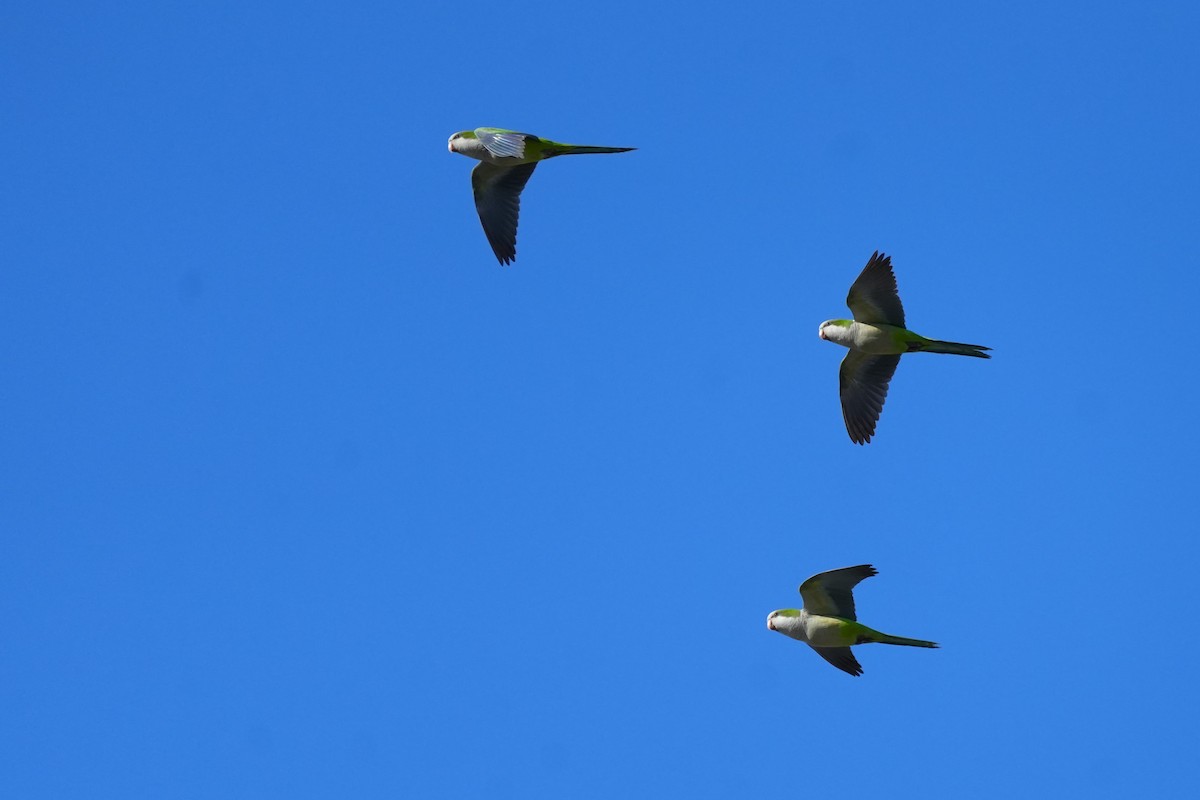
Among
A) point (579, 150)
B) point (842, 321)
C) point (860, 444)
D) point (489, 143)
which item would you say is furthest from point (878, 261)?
point (489, 143)

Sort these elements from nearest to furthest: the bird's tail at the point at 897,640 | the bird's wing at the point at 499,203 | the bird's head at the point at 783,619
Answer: the bird's tail at the point at 897,640, the bird's head at the point at 783,619, the bird's wing at the point at 499,203

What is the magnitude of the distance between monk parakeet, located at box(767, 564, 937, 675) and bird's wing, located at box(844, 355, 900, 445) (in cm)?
334

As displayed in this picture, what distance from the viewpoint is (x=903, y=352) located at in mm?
20484

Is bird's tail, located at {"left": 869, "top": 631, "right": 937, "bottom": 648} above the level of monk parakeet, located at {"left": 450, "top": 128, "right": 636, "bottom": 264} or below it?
below

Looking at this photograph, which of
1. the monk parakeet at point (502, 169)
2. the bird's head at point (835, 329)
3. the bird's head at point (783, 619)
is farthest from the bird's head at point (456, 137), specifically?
the bird's head at point (783, 619)

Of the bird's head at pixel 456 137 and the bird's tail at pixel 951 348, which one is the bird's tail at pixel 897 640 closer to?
the bird's tail at pixel 951 348

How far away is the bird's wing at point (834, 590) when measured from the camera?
18312mm

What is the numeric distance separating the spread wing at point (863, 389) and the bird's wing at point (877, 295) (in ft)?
2.64

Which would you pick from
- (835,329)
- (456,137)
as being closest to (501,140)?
(456,137)

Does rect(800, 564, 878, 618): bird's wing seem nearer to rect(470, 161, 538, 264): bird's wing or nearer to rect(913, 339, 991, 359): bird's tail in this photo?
rect(913, 339, 991, 359): bird's tail

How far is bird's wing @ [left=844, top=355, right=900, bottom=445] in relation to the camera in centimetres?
2094

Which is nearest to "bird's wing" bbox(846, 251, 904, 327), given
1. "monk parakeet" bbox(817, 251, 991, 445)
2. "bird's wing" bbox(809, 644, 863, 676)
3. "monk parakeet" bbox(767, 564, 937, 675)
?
"monk parakeet" bbox(817, 251, 991, 445)

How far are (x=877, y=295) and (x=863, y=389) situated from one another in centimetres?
182

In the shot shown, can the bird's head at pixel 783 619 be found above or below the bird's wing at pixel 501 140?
below
